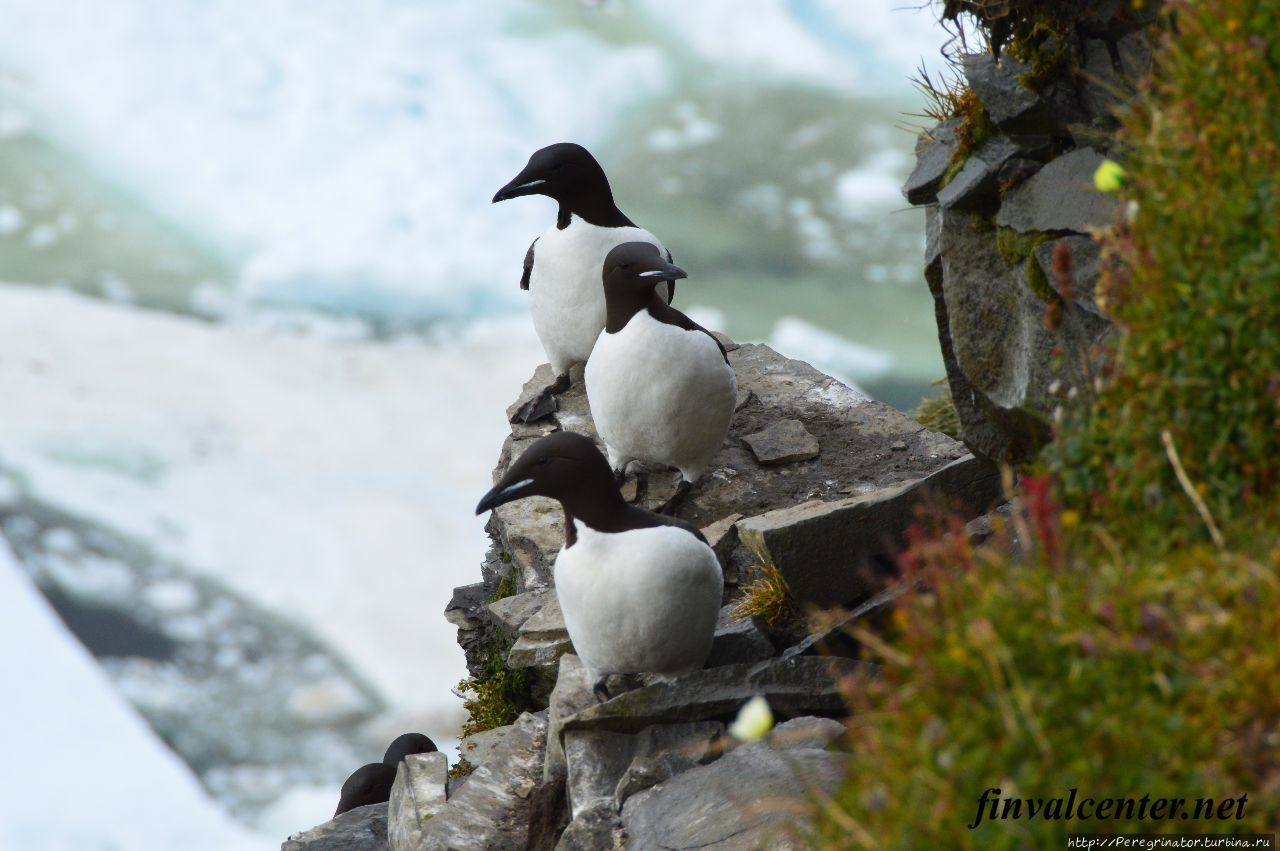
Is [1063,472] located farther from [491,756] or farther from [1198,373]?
[491,756]

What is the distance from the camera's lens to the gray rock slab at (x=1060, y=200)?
214 inches

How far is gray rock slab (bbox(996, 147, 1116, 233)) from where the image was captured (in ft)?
17.8

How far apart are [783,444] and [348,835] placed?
10.5 ft

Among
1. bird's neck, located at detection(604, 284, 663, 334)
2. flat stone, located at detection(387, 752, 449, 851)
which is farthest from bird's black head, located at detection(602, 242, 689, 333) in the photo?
flat stone, located at detection(387, 752, 449, 851)

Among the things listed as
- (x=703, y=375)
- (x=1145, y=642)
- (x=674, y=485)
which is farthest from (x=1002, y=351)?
(x=1145, y=642)

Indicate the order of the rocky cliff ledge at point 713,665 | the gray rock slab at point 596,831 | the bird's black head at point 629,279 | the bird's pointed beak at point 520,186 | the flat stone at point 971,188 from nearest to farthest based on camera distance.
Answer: the rocky cliff ledge at point 713,665 < the gray rock slab at point 596,831 < the flat stone at point 971,188 < the bird's black head at point 629,279 < the bird's pointed beak at point 520,186

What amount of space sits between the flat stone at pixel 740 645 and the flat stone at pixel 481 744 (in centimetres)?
129

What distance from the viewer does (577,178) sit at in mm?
7484

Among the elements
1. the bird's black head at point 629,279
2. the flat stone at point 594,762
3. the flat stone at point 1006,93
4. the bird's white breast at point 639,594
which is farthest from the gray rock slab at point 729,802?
the flat stone at point 1006,93

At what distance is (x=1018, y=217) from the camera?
576 centimetres

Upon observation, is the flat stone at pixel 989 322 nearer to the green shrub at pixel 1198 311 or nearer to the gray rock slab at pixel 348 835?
the green shrub at pixel 1198 311

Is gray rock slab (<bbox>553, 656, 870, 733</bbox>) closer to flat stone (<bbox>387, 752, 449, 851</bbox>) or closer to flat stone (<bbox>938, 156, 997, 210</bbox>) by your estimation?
flat stone (<bbox>387, 752, 449, 851</bbox>)

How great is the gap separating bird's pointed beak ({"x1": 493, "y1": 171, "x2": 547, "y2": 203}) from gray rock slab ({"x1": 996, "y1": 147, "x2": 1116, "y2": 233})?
2.71 meters

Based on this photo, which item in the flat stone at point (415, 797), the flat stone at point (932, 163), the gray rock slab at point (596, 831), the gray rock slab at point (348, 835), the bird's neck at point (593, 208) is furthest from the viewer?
the bird's neck at point (593, 208)
